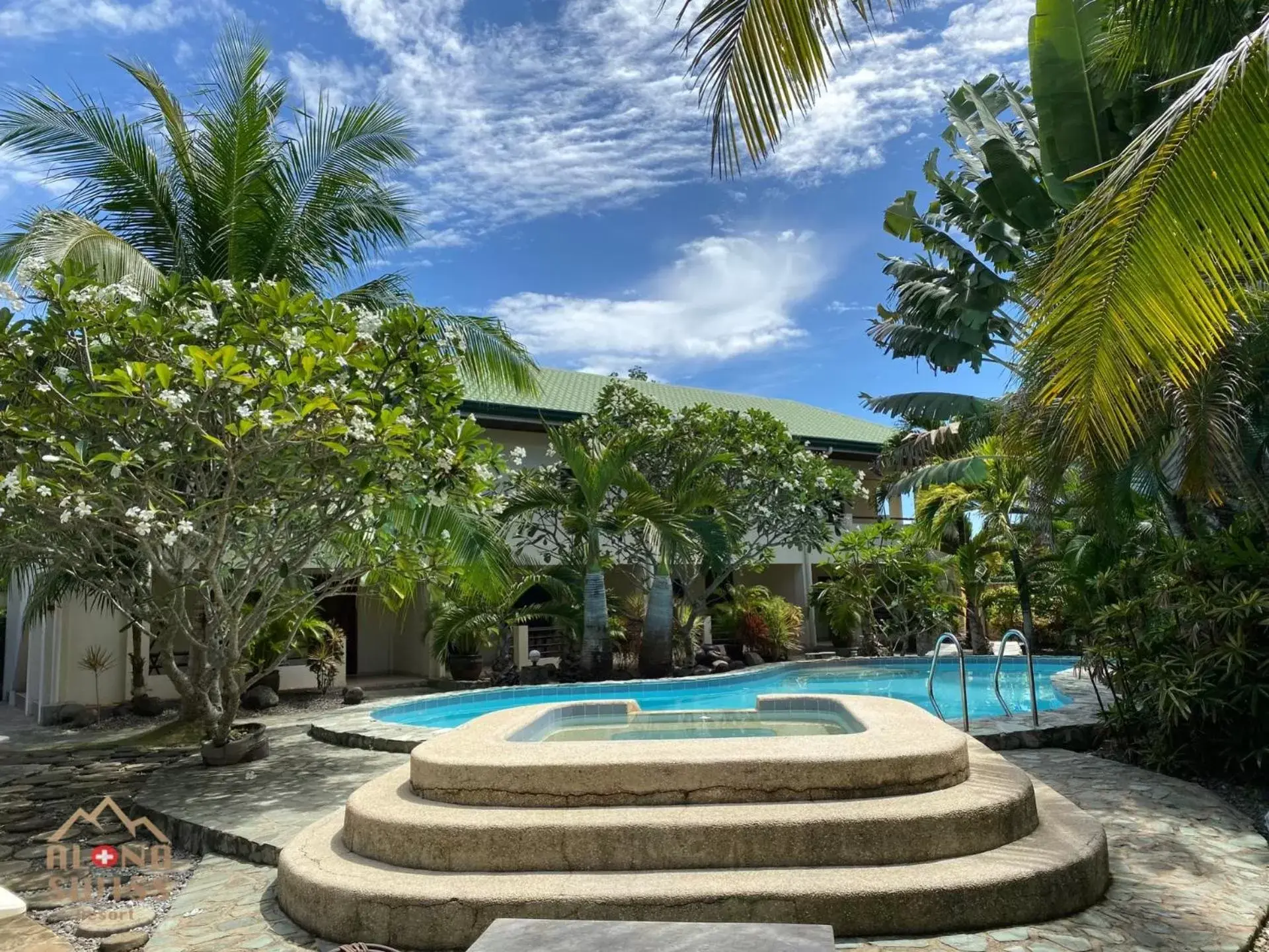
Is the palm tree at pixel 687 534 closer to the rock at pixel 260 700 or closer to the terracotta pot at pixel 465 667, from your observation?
the terracotta pot at pixel 465 667

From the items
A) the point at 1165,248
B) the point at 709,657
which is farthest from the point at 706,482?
the point at 1165,248

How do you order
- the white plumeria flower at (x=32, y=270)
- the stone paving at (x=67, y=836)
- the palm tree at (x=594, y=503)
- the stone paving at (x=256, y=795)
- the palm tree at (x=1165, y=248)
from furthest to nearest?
1. the palm tree at (x=594, y=503)
2. the white plumeria flower at (x=32, y=270)
3. the stone paving at (x=256, y=795)
4. the stone paving at (x=67, y=836)
5. the palm tree at (x=1165, y=248)

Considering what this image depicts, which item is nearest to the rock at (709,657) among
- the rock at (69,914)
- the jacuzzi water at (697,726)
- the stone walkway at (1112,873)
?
the jacuzzi water at (697,726)

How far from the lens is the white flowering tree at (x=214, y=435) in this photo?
7.08 metres

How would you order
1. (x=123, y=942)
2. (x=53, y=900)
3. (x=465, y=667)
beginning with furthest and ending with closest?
(x=465, y=667) → (x=53, y=900) → (x=123, y=942)

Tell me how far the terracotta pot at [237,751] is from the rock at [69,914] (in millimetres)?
3610

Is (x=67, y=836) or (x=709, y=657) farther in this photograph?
(x=709, y=657)

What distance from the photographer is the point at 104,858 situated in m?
5.90

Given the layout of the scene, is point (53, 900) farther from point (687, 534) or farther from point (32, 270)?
point (687, 534)

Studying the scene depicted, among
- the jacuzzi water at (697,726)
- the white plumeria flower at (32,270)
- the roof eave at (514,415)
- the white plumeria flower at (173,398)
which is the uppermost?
the roof eave at (514,415)

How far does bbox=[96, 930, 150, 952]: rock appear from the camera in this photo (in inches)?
184

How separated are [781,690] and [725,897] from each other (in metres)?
11.1

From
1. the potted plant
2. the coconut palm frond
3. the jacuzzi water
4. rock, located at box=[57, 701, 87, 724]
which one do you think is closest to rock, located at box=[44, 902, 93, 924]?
the jacuzzi water

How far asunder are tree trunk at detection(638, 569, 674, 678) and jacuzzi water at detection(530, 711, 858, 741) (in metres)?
7.24
